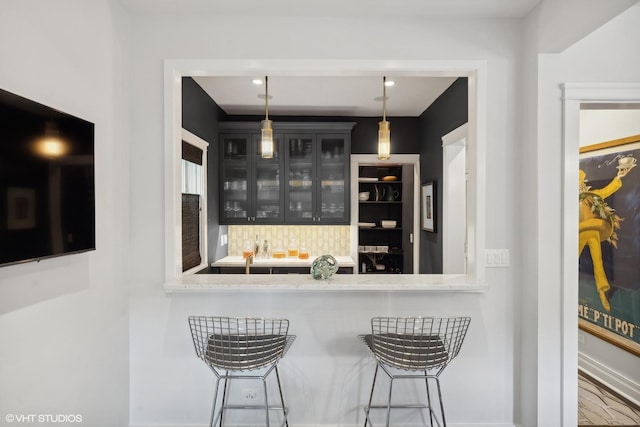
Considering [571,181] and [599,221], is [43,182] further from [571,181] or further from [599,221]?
[599,221]

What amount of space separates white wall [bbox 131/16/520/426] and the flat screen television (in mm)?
573

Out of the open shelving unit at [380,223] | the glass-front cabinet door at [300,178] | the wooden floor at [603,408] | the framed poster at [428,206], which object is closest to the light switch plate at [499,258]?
the wooden floor at [603,408]

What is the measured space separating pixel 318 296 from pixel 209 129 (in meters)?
2.47

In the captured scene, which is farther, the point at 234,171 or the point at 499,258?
the point at 234,171

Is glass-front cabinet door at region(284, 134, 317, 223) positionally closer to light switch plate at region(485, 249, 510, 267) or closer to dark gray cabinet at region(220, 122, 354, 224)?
dark gray cabinet at region(220, 122, 354, 224)

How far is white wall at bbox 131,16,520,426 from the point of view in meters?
2.30

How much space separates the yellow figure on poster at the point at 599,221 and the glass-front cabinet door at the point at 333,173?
230cm

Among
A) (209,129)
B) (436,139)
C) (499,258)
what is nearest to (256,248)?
(209,129)

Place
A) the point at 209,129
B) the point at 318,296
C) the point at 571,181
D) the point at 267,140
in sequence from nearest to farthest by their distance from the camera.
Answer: the point at 571,181 < the point at 318,296 < the point at 267,140 < the point at 209,129

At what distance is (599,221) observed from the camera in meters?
3.04

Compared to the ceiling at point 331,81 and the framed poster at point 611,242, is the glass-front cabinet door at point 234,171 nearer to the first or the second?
the ceiling at point 331,81

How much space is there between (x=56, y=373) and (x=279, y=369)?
3.86ft

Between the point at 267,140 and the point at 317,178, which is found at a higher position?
the point at 267,140

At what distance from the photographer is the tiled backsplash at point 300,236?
463cm
